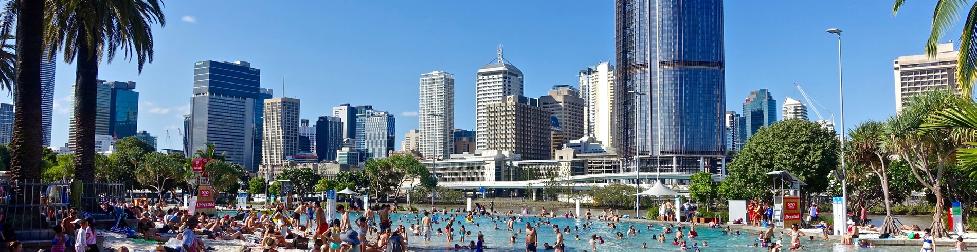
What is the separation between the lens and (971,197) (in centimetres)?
4909

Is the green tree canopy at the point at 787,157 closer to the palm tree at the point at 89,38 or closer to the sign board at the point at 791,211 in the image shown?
the sign board at the point at 791,211

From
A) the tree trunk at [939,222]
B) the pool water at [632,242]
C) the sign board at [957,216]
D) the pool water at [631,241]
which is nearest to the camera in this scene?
the tree trunk at [939,222]

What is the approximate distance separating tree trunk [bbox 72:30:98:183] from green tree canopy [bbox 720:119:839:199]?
43.3 metres

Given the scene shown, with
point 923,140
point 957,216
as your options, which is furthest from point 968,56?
point 957,216

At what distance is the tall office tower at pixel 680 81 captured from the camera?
160125 millimetres

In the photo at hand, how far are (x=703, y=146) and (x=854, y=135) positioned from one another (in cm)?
12515

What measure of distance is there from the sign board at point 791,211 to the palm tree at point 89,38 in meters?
30.8

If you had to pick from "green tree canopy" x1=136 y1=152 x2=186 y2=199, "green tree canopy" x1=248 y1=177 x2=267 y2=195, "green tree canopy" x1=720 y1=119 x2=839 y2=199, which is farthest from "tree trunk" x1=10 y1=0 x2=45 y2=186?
"green tree canopy" x1=248 y1=177 x2=267 y2=195

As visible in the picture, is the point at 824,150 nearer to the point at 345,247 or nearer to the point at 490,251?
the point at 490,251

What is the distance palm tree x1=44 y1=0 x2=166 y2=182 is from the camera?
25.1m

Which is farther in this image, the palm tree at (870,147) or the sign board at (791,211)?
the sign board at (791,211)

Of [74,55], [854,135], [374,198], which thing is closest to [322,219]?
[74,55]

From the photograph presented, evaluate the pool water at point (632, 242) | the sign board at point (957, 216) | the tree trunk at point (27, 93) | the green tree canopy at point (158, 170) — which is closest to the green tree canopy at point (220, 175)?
the green tree canopy at point (158, 170)

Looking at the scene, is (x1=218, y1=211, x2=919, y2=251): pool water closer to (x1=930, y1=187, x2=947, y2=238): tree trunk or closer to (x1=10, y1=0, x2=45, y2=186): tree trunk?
(x1=930, y1=187, x2=947, y2=238): tree trunk
